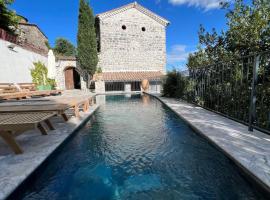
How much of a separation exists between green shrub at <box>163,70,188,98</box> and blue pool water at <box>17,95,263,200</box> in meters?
8.67

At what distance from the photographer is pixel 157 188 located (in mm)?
3404

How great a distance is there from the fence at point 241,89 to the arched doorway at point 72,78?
20.3 metres

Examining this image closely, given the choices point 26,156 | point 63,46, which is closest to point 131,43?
point 63,46

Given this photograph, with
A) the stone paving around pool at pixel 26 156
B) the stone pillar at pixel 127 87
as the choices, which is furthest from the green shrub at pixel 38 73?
the stone paving around pool at pixel 26 156

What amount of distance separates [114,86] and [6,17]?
13.6m

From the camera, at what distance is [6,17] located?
18.7 meters

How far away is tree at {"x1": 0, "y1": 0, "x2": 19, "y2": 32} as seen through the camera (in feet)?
59.1

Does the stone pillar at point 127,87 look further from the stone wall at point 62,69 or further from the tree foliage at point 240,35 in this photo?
the tree foliage at point 240,35

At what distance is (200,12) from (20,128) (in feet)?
99.4

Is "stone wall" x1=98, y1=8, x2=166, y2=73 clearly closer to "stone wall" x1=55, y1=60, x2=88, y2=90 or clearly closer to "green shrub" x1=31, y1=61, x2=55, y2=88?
"stone wall" x1=55, y1=60, x2=88, y2=90

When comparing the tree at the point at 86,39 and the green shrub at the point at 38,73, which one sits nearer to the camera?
the green shrub at the point at 38,73

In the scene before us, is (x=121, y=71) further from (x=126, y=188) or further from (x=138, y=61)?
(x=126, y=188)

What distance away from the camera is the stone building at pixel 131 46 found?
90.0ft

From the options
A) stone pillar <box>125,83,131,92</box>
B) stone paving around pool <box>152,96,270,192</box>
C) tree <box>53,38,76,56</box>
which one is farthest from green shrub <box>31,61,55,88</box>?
tree <box>53,38,76,56</box>
